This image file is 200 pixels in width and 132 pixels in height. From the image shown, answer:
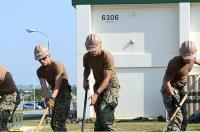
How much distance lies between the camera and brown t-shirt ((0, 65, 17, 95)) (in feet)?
35.2

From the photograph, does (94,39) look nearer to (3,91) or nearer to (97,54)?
(97,54)

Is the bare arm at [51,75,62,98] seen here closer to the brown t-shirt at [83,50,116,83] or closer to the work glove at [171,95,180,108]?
the brown t-shirt at [83,50,116,83]

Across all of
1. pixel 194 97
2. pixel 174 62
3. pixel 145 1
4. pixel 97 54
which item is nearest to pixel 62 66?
pixel 97 54

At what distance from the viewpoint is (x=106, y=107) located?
9.77 m

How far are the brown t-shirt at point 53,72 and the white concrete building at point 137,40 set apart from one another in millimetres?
20582

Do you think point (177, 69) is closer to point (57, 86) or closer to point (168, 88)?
point (168, 88)

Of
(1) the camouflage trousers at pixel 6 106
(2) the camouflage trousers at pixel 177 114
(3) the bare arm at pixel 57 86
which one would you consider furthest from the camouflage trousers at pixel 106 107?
(1) the camouflage trousers at pixel 6 106

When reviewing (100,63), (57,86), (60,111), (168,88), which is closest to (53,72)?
(57,86)

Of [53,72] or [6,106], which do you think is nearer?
[53,72]

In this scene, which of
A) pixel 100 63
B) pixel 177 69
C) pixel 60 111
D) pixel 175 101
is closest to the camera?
pixel 100 63

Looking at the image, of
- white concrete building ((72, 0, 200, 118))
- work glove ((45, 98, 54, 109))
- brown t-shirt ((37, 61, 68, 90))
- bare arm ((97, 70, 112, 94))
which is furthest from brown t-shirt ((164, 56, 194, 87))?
white concrete building ((72, 0, 200, 118))

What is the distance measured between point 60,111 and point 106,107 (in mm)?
1049

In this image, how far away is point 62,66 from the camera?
10.3 metres

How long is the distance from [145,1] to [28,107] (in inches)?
2390
